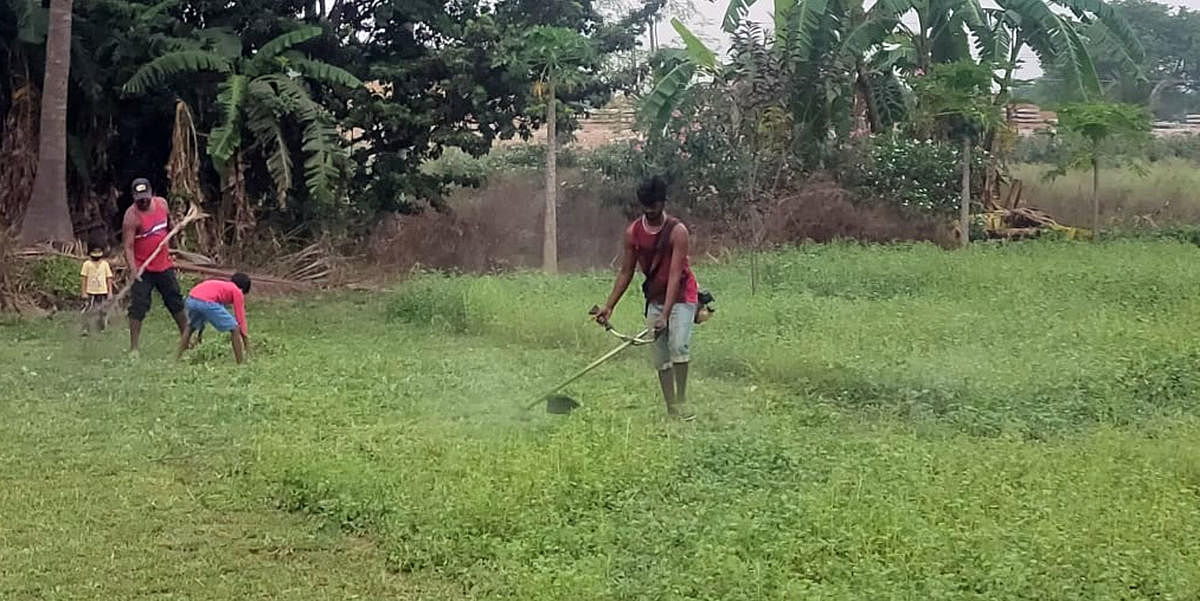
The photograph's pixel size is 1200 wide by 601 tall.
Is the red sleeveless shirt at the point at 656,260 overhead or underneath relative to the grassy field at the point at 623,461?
overhead

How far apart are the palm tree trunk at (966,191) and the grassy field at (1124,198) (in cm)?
322

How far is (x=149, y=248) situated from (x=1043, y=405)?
7.06m

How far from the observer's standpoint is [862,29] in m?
19.2

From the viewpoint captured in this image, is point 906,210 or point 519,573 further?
point 906,210

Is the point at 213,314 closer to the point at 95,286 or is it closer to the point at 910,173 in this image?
the point at 95,286

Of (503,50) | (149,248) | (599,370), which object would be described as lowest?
(599,370)

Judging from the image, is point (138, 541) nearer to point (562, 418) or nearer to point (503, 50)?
point (562, 418)

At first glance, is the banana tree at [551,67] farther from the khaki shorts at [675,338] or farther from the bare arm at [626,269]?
the khaki shorts at [675,338]

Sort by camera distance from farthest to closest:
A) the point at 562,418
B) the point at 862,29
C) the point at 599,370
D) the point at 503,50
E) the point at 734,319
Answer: the point at 862,29 → the point at 503,50 → the point at 734,319 → the point at 599,370 → the point at 562,418

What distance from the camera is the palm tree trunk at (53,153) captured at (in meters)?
14.6

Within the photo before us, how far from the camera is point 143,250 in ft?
36.3

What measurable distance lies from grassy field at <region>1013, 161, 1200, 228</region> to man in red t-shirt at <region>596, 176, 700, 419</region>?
14815 millimetres

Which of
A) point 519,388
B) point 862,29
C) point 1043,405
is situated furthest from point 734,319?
point 862,29

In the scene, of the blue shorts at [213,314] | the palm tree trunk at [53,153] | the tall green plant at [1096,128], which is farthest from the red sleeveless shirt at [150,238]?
the tall green plant at [1096,128]
